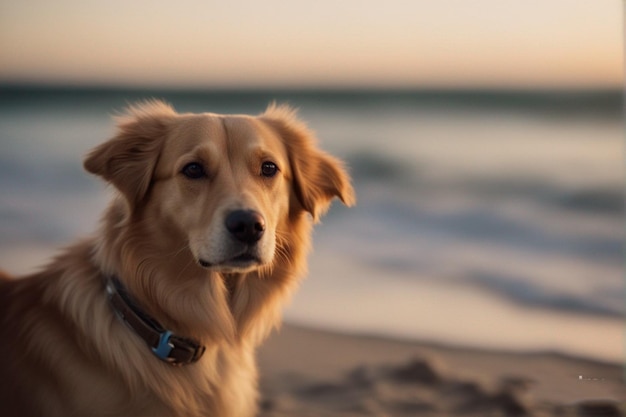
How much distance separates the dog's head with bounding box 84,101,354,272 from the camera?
2080mm

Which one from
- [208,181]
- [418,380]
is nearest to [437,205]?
[418,380]

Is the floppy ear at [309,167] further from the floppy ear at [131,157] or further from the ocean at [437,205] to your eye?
the ocean at [437,205]

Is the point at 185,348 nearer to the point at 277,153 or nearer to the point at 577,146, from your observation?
the point at 277,153

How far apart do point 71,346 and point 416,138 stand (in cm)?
209

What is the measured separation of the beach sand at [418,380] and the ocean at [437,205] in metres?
0.09

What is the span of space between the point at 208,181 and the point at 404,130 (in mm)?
1621

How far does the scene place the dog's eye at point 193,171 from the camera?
218 cm

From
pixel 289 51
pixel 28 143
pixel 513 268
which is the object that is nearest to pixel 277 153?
pixel 289 51

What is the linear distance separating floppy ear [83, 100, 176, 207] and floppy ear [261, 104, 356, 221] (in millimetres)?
387

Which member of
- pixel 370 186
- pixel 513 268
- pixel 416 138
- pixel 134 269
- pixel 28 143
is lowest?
pixel 134 269

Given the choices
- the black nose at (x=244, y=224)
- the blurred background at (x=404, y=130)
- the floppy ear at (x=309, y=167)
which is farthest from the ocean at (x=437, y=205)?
the black nose at (x=244, y=224)

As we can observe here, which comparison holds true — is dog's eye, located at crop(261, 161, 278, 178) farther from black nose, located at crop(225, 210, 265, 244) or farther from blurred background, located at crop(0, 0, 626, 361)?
blurred background, located at crop(0, 0, 626, 361)

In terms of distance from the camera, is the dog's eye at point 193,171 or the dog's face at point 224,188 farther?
the dog's eye at point 193,171

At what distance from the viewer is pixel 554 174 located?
375cm
